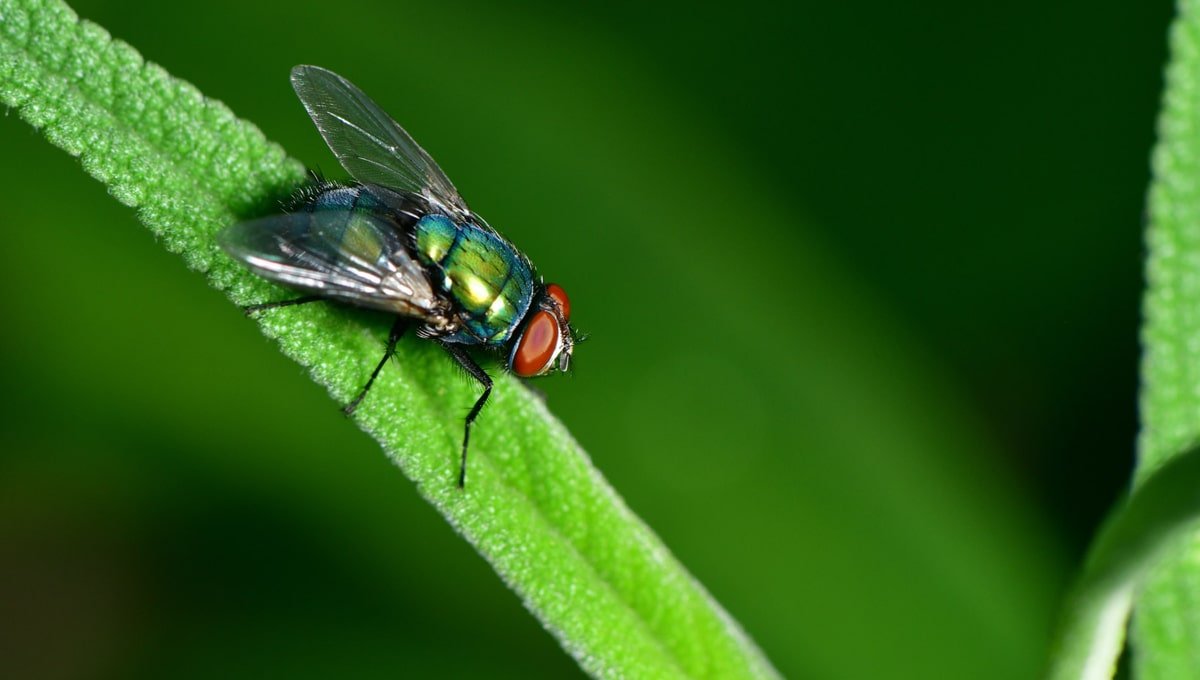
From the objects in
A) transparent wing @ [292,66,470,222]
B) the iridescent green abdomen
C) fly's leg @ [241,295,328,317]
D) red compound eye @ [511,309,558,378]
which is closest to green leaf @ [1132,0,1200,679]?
red compound eye @ [511,309,558,378]

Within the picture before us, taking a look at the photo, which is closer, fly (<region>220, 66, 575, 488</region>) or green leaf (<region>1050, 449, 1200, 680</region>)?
green leaf (<region>1050, 449, 1200, 680</region>)

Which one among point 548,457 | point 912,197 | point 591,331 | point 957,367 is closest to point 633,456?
point 591,331

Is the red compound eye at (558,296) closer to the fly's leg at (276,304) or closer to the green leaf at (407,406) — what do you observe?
the green leaf at (407,406)

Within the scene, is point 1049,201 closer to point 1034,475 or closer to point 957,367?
point 957,367

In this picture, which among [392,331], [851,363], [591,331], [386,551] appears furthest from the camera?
[851,363]

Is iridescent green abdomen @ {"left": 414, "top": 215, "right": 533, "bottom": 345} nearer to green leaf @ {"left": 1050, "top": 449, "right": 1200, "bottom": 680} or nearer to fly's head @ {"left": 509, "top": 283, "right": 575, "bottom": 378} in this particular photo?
fly's head @ {"left": 509, "top": 283, "right": 575, "bottom": 378}

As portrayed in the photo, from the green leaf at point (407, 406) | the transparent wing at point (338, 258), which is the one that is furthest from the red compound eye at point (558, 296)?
Answer: the green leaf at point (407, 406)

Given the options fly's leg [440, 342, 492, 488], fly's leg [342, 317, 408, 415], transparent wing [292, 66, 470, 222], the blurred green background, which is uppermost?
transparent wing [292, 66, 470, 222]
